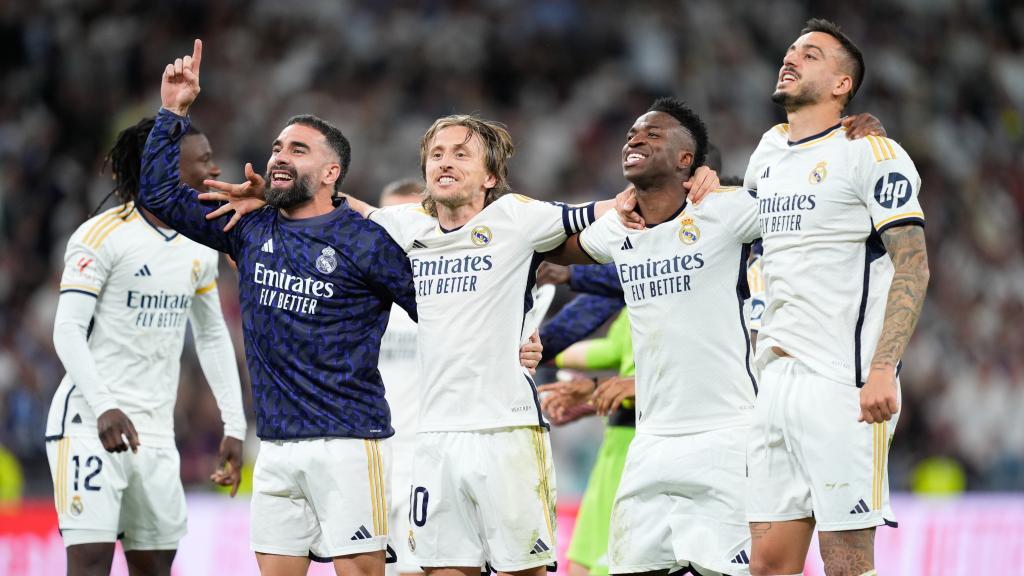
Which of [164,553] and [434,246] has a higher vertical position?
[434,246]

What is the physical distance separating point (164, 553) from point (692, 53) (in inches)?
489

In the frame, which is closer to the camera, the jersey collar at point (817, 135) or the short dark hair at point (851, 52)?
the jersey collar at point (817, 135)

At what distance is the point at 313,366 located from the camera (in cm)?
554

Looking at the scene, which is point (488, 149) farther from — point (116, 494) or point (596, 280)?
point (116, 494)

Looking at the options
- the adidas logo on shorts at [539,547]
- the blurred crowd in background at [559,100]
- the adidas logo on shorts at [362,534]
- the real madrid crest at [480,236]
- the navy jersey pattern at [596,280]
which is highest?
the blurred crowd in background at [559,100]

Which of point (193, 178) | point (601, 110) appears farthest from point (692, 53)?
point (193, 178)

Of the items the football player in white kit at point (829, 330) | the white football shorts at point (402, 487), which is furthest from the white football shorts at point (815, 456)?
the white football shorts at point (402, 487)

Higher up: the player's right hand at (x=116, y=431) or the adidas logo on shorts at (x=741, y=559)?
the player's right hand at (x=116, y=431)

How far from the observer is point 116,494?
6.42m

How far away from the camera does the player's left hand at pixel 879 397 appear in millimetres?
4766

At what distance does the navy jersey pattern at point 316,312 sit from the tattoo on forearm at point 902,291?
77.7 inches

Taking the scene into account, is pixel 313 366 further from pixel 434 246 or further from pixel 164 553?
pixel 164 553

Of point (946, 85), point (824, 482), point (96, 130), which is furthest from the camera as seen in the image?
point (946, 85)

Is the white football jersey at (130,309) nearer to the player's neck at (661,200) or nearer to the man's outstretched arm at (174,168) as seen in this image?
the man's outstretched arm at (174,168)
